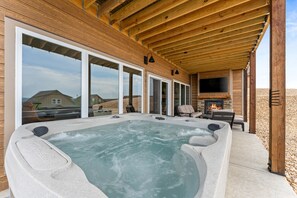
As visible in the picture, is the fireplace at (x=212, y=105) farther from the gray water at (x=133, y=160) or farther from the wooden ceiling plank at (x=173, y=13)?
the gray water at (x=133, y=160)

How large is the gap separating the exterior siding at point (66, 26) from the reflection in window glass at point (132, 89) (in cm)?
32

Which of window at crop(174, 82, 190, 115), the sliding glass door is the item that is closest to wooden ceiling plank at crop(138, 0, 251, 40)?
the sliding glass door

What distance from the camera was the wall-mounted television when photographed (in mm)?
7613

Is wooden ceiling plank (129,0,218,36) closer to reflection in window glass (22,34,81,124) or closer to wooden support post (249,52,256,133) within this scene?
reflection in window glass (22,34,81,124)

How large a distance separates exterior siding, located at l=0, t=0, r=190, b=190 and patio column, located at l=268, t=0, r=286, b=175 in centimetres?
287

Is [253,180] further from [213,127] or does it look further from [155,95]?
[155,95]

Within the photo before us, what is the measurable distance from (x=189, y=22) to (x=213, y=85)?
560cm

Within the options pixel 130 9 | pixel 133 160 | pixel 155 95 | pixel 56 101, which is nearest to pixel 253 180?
pixel 133 160

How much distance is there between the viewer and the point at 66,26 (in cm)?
233

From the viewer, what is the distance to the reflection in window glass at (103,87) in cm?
284

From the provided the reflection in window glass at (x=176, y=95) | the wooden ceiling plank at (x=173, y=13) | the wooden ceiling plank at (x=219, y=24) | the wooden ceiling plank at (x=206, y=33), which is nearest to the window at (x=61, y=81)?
the wooden ceiling plank at (x=173, y=13)

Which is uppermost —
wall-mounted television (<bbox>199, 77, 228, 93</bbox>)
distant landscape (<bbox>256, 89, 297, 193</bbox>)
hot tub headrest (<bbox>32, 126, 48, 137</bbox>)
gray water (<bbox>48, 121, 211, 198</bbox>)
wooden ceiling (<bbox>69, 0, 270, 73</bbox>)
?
wooden ceiling (<bbox>69, 0, 270, 73</bbox>)

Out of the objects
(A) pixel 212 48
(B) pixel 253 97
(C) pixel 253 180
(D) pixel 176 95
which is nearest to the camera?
(C) pixel 253 180

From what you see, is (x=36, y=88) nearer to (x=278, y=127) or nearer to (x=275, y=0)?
(x=278, y=127)
